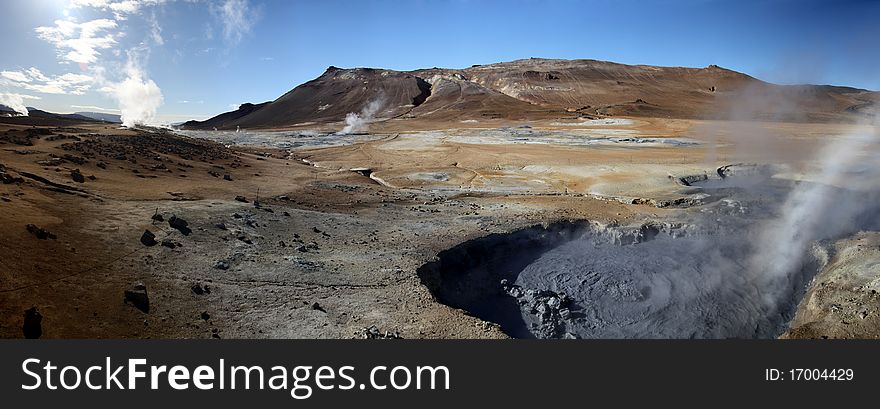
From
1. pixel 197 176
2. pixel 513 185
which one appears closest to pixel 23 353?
pixel 197 176

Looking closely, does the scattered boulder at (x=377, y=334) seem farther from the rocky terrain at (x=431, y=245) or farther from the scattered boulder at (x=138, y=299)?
the scattered boulder at (x=138, y=299)

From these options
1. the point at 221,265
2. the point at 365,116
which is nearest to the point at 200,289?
the point at 221,265

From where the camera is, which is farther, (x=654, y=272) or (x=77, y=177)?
(x=77, y=177)

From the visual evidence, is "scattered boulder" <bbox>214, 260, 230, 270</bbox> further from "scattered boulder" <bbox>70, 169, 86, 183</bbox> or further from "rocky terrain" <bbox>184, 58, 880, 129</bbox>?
"rocky terrain" <bbox>184, 58, 880, 129</bbox>

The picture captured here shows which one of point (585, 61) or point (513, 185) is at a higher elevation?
point (585, 61)

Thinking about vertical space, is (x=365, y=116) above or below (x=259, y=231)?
above

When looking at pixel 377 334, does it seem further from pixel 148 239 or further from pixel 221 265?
pixel 148 239

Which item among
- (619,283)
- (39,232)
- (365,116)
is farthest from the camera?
(365,116)

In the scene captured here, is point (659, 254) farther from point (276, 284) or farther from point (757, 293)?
point (276, 284)
